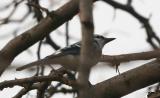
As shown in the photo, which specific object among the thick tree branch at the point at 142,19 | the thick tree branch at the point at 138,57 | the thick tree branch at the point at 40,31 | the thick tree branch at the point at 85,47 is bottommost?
the thick tree branch at the point at 142,19

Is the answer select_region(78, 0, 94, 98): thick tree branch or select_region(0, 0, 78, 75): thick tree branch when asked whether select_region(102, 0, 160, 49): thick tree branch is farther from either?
select_region(78, 0, 94, 98): thick tree branch

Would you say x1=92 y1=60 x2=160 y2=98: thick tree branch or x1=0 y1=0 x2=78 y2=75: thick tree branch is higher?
x1=0 y1=0 x2=78 y2=75: thick tree branch

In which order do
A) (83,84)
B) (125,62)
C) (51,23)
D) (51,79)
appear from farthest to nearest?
1. (51,23)
2. (51,79)
3. (125,62)
4. (83,84)

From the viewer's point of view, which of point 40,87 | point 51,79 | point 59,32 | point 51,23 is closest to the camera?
point 51,79

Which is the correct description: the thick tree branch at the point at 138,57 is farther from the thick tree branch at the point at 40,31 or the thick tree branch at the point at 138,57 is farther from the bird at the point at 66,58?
the thick tree branch at the point at 40,31

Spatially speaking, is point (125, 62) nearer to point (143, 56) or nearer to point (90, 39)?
point (143, 56)

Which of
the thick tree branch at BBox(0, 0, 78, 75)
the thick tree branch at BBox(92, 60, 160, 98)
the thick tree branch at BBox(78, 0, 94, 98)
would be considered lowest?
the thick tree branch at BBox(92, 60, 160, 98)

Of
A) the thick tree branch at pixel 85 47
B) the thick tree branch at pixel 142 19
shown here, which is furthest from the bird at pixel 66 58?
the thick tree branch at pixel 85 47

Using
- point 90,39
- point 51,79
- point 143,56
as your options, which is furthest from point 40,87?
point 90,39

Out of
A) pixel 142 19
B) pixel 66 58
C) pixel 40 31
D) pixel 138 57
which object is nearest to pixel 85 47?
pixel 138 57

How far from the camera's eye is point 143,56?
211 centimetres

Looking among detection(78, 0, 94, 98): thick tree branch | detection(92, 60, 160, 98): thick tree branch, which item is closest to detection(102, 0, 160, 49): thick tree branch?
detection(92, 60, 160, 98): thick tree branch

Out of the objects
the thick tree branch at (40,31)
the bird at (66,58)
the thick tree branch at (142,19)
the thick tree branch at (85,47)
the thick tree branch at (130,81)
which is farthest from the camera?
the thick tree branch at (142,19)

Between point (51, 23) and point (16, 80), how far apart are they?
40.4 inches
